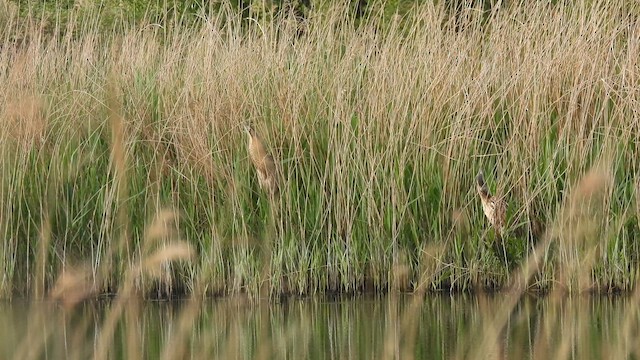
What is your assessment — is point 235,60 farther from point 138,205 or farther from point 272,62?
point 138,205

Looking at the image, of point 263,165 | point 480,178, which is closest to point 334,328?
point 263,165

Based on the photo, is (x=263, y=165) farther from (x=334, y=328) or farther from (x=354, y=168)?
(x=334, y=328)

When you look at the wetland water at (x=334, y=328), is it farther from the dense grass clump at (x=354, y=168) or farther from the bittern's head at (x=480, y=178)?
the bittern's head at (x=480, y=178)

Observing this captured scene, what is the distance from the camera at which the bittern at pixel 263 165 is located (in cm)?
659

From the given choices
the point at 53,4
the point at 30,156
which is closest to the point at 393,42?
the point at 30,156

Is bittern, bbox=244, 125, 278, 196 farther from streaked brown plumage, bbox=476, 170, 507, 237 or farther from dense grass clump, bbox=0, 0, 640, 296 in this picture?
streaked brown plumage, bbox=476, 170, 507, 237

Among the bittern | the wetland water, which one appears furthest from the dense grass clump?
the wetland water

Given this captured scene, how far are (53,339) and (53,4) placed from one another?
8.02 m

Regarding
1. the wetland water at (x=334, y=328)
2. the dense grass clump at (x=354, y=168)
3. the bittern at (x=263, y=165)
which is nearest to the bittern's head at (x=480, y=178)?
the dense grass clump at (x=354, y=168)

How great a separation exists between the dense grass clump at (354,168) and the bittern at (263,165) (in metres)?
0.07

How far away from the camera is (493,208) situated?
6.44 metres

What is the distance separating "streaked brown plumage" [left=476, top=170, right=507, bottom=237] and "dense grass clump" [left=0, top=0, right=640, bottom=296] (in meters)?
0.08

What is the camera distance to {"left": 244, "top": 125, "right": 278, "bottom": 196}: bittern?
6586 millimetres

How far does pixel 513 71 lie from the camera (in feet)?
22.7
